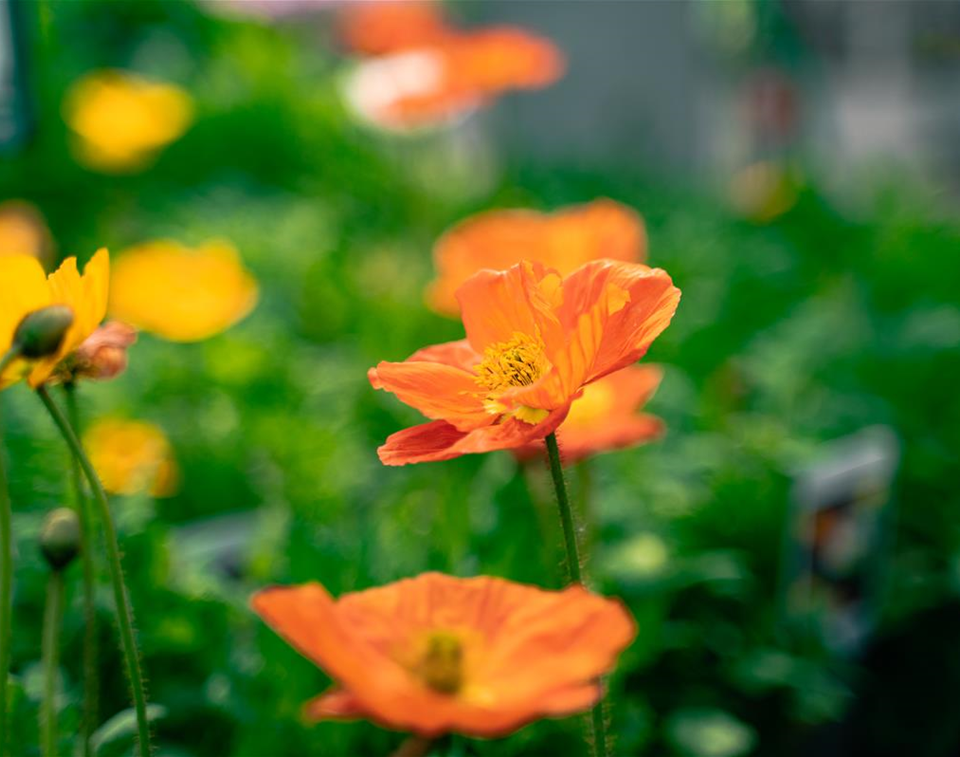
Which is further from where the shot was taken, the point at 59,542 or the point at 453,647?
the point at 59,542

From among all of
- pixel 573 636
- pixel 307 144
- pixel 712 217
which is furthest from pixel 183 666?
pixel 307 144

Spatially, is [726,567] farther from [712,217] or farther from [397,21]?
[397,21]

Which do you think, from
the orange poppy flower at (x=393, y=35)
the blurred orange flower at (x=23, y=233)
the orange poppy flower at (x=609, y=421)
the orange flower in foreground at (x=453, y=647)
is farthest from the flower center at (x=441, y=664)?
the orange poppy flower at (x=393, y=35)

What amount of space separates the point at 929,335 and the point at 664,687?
1.90ft

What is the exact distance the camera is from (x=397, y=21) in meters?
1.90

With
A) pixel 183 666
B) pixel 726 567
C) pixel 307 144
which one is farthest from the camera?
pixel 307 144

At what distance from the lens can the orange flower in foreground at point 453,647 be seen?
0.98 feet

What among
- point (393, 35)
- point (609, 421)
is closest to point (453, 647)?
point (609, 421)

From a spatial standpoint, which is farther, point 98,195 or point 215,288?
point 98,195

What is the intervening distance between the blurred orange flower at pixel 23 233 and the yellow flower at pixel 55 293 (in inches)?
22.7

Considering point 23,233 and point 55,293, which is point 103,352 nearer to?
point 55,293

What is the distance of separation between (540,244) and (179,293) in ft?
1.49

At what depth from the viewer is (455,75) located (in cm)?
126

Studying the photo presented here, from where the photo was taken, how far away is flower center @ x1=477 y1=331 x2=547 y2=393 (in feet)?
1.38
